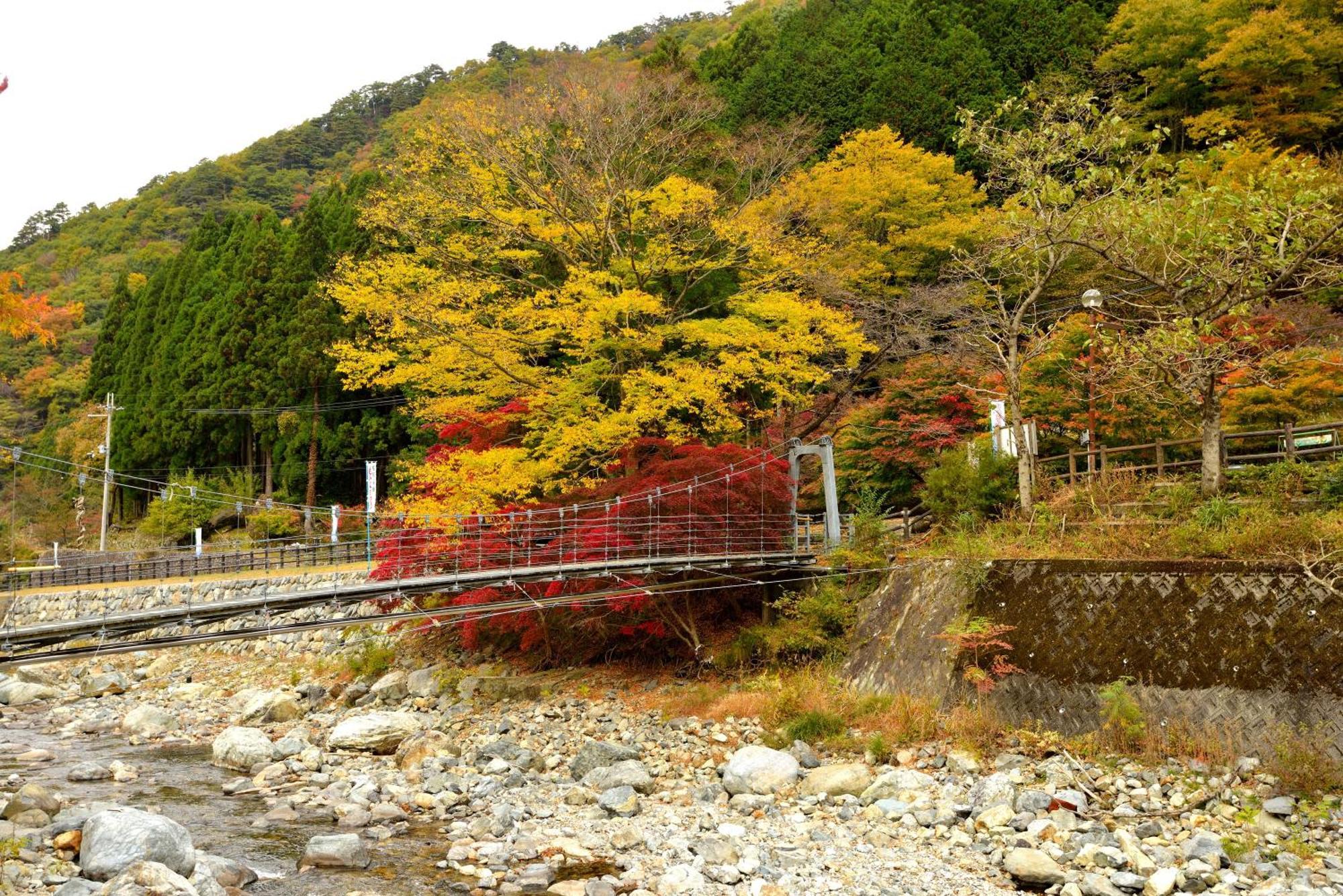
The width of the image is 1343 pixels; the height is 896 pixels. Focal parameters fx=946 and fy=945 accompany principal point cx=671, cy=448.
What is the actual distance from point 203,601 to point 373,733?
1142 centimetres

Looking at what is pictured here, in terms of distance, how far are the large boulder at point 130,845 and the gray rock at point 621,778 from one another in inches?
152

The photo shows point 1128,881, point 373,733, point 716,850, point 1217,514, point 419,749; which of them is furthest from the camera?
point 373,733

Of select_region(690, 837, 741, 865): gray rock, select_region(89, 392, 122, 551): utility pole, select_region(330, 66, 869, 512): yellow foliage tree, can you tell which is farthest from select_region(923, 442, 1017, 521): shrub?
select_region(89, 392, 122, 551): utility pole

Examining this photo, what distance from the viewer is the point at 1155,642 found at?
8.83m

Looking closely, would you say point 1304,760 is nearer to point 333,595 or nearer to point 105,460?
point 333,595

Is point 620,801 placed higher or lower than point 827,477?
lower

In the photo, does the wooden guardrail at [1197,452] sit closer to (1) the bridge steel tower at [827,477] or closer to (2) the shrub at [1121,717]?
(1) the bridge steel tower at [827,477]

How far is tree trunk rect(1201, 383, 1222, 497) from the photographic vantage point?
10375 mm

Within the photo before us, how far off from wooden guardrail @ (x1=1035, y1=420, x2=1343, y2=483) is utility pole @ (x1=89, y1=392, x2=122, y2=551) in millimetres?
22377

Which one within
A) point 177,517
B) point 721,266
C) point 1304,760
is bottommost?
point 1304,760

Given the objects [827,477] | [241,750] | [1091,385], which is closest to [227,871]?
[241,750]

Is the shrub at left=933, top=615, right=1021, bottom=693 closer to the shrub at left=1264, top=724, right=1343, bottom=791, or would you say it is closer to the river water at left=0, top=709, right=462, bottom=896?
the shrub at left=1264, top=724, right=1343, bottom=791

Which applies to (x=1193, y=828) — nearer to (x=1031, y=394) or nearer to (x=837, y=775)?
(x=837, y=775)

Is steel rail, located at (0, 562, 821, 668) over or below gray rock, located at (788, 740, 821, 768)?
over
